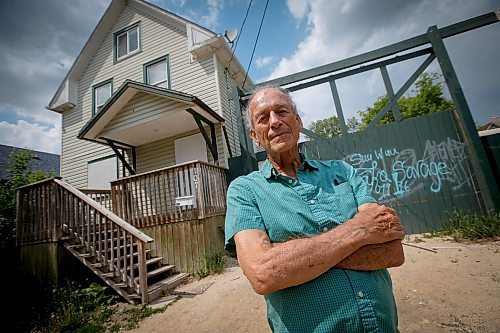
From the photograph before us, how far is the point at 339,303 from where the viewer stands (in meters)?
1.01

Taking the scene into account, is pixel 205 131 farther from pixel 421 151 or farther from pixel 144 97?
pixel 421 151

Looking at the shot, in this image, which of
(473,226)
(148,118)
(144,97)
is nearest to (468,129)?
(473,226)

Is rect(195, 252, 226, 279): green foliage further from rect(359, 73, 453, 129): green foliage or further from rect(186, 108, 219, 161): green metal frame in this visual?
rect(359, 73, 453, 129): green foliage

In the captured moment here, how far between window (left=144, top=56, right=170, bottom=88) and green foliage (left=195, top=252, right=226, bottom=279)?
740 cm

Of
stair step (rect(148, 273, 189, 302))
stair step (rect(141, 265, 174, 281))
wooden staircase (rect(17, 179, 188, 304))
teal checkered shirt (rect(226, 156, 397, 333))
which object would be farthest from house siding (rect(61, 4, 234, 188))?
teal checkered shirt (rect(226, 156, 397, 333))

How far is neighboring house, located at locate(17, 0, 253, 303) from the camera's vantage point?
503cm

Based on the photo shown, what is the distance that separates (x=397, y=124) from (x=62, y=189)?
26.3ft

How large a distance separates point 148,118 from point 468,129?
815 centimetres

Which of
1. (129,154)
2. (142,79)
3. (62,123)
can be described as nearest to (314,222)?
(129,154)

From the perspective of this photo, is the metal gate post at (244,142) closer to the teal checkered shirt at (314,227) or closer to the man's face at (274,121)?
the man's face at (274,121)

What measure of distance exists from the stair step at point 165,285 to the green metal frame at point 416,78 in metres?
2.97

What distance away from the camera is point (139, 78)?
33.2 feet

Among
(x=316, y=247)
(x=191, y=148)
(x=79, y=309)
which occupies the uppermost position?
(x=191, y=148)

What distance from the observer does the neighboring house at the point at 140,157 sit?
16.5 feet
